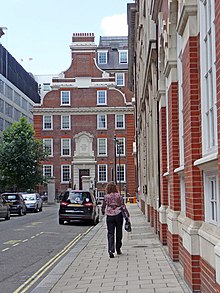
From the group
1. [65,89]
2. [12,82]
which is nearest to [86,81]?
[65,89]

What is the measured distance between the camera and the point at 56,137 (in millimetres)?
68125

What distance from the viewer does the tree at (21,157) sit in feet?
179

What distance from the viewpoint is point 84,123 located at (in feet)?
223

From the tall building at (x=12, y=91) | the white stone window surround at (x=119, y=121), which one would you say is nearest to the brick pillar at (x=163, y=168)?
the white stone window surround at (x=119, y=121)

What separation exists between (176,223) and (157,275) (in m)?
1.31

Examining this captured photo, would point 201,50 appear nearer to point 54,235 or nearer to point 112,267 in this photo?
point 112,267

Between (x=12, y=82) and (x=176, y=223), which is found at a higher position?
(x=12, y=82)

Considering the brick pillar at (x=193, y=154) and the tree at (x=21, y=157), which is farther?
the tree at (x=21, y=157)

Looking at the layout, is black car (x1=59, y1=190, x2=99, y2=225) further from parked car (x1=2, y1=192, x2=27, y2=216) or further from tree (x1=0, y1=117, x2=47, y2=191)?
tree (x1=0, y1=117, x2=47, y2=191)

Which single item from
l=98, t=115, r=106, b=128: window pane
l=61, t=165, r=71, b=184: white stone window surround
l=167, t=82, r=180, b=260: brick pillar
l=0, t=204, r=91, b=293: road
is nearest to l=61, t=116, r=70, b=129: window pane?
l=98, t=115, r=106, b=128: window pane

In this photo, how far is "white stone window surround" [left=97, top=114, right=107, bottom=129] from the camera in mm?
67812

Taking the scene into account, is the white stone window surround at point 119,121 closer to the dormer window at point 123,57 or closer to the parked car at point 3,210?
the dormer window at point 123,57

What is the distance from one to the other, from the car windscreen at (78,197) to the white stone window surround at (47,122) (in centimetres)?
4329

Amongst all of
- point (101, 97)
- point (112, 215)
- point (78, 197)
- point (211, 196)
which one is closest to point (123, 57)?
point (101, 97)
